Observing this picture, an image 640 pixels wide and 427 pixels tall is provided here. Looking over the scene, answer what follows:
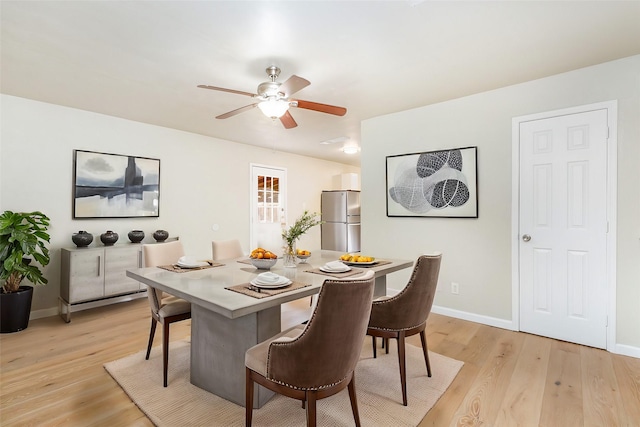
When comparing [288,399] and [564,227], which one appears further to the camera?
[564,227]

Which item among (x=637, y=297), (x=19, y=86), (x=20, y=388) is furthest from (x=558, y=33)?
(x=19, y=86)

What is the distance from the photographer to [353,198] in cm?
700

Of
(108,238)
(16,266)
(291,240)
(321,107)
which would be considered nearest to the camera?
(291,240)

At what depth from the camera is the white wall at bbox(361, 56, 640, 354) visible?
2635 mm

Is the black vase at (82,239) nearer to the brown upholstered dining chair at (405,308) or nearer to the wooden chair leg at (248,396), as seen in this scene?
the wooden chair leg at (248,396)

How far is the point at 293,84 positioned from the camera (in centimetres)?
231

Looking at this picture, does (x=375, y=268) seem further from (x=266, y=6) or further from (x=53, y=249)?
(x=53, y=249)

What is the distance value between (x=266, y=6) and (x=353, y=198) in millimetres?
5273

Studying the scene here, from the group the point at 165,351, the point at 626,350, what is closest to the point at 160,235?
the point at 165,351

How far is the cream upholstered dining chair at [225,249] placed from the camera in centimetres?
305

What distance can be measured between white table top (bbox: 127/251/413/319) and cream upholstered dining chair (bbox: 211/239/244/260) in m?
0.38

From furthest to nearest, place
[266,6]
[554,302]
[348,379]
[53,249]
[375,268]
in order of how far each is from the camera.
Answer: [53,249] < [554,302] < [375,268] < [266,6] < [348,379]

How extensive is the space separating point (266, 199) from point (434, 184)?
3.26m

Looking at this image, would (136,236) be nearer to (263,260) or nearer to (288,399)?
(263,260)
